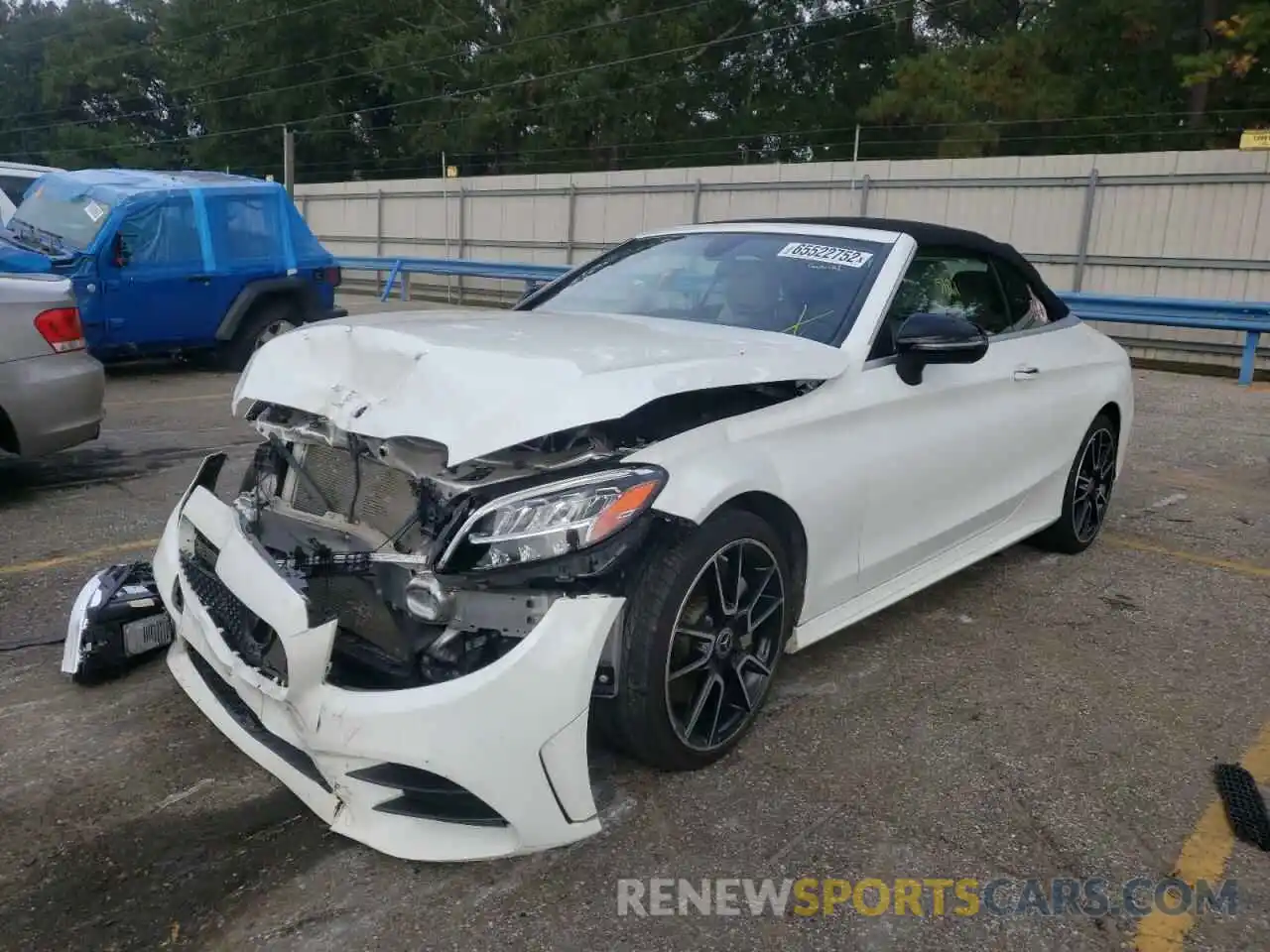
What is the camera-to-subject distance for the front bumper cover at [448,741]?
2.47 meters

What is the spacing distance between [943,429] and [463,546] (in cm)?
209

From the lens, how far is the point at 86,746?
3.20 m

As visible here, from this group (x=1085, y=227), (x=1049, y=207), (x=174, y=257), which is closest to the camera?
(x=174, y=257)

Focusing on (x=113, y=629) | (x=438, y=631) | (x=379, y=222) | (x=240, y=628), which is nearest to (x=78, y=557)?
(x=113, y=629)

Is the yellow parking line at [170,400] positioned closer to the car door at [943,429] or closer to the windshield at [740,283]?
the windshield at [740,283]

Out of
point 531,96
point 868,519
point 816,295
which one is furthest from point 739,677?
point 531,96

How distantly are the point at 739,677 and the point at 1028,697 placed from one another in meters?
1.21

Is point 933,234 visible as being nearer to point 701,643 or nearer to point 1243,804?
point 701,643

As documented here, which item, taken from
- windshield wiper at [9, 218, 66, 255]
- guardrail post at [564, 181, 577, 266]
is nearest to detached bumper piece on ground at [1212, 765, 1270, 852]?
windshield wiper at [9, 218, 66, 255]

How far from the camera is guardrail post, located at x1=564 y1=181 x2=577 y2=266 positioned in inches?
773

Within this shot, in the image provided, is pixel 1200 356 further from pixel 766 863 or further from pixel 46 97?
pixel 46 97

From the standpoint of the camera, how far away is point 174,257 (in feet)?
→ 32.0

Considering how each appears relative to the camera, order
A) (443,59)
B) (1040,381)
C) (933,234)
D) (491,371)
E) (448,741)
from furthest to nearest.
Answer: (443,59), (1040,381), (933,234), (491,371), (448,741)

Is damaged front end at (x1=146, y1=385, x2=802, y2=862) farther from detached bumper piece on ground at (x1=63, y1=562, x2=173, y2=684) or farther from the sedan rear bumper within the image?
the sedan rear bumper
